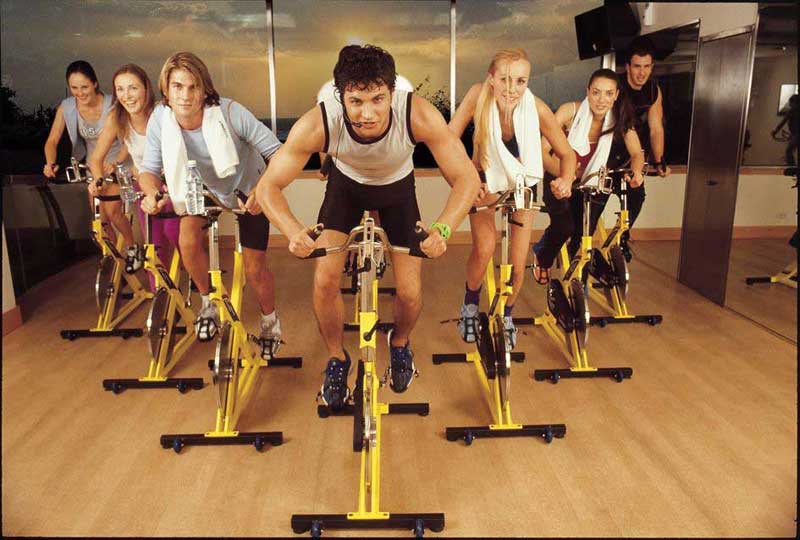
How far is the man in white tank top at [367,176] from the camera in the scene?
1.98 m

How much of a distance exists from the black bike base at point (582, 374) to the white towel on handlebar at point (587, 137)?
3.87 ft

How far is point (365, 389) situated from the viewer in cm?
202

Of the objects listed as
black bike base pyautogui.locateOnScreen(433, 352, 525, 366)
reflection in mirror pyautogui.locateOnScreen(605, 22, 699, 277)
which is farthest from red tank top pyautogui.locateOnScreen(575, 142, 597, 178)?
black bike base pyautogui.locateOnScreen(433, 352, 525, 366)

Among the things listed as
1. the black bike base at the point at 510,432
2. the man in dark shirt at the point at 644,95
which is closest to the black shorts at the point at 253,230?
the black bike base at the point at 510,432

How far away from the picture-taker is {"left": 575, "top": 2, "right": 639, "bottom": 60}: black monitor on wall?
5.33m

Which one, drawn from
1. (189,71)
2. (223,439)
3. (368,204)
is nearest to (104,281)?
(189,71)

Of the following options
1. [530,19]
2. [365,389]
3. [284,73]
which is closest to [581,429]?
[365,389]

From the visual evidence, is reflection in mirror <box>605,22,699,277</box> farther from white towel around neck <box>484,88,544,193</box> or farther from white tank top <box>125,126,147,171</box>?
white tank top <box>125,126,147,171</box>

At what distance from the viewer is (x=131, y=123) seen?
11.7ft

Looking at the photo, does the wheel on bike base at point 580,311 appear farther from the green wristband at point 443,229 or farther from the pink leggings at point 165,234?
the pink leggings at point 165,234

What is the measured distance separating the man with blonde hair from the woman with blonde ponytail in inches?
38.2

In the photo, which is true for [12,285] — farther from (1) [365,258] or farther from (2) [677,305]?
(2) [677,305]

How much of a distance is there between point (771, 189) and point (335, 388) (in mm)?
2870

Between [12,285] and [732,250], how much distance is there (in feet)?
14.6
